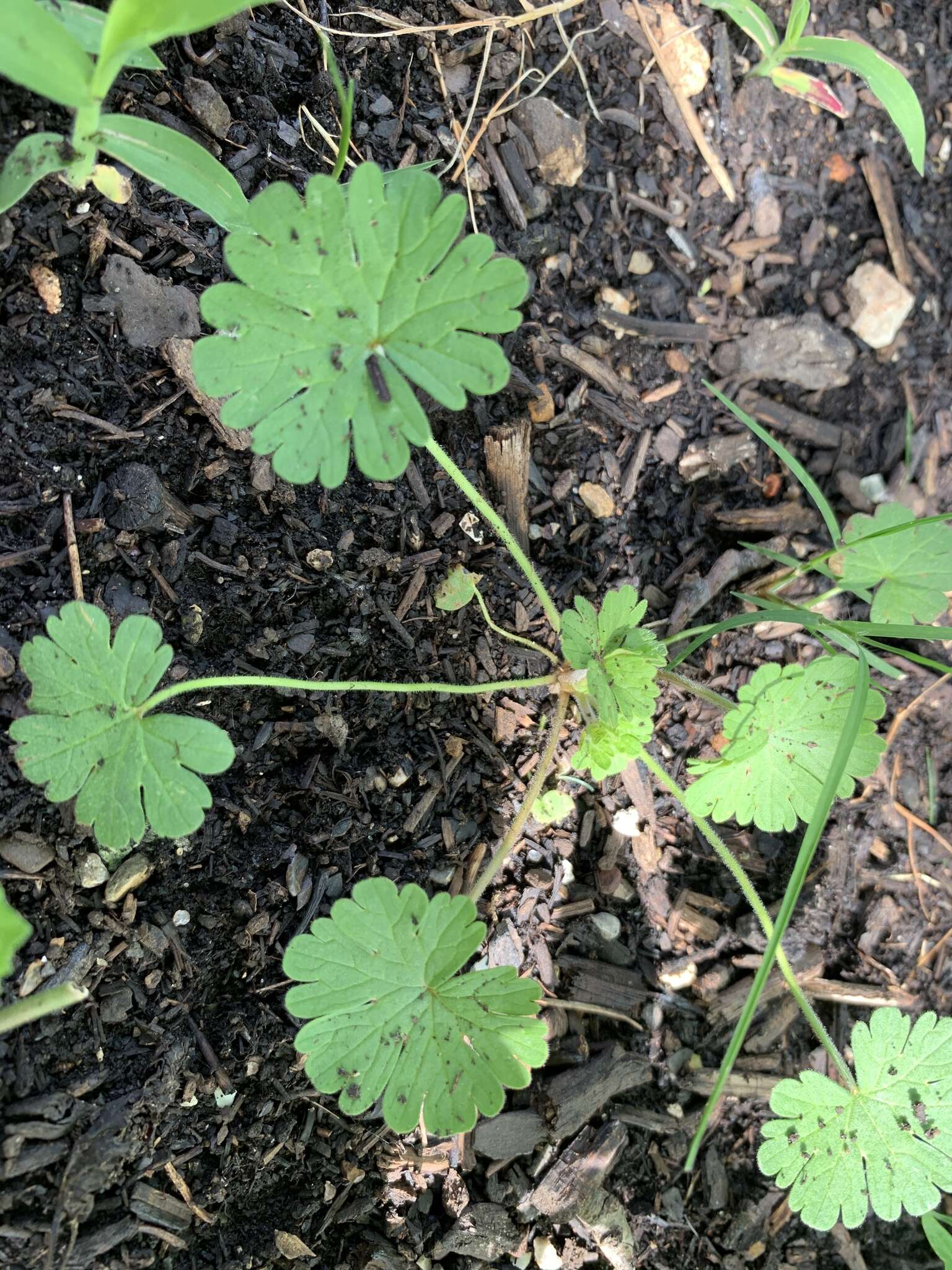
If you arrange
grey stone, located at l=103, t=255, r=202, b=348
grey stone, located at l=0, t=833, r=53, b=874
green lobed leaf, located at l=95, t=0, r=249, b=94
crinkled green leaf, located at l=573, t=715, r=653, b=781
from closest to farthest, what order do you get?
green lobed leaf, located at l=95, t=0, r=249, b=94 → grey stone, located at l=0, t=833, r=53, b=874 → grey stone, located at l=103, t=255, r=202, b=348 → crinkled green leaf, located at l=573, t=715, r=653, b=781

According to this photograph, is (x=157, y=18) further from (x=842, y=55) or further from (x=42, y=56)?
(x=842, y=55)

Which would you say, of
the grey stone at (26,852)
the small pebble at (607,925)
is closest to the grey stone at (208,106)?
the grey stone at (26,852)

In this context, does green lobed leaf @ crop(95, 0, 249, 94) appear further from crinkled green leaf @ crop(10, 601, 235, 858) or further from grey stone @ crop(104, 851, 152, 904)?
grey stone @ crop(104, 851, 152, 904)

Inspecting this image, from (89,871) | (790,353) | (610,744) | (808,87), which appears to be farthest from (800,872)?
(808,87)

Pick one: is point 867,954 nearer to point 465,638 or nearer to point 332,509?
point 465,638

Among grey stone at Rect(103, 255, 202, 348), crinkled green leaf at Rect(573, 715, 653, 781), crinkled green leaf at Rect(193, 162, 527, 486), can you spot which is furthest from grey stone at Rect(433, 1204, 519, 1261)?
grey stone at Rect(103, 255, 202, 348)

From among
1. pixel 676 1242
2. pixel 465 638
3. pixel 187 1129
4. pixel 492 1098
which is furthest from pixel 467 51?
pixel 676 1242
